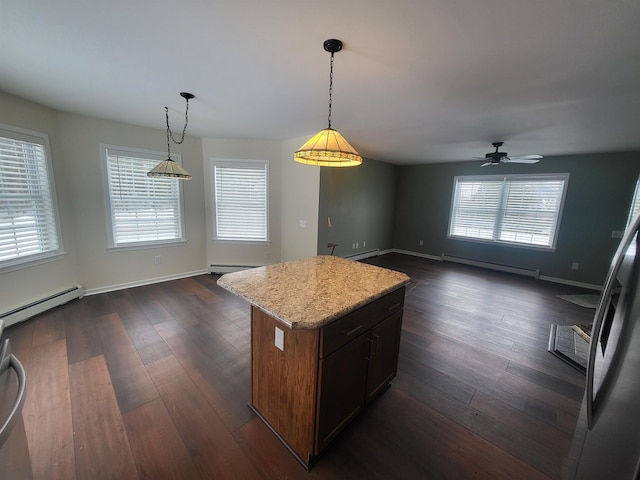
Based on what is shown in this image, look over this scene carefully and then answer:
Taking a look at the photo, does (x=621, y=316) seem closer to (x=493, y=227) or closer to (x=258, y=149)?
(x=258, y=149)

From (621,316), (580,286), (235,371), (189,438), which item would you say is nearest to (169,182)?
(235,371)

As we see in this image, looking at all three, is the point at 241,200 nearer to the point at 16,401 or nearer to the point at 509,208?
the point at 16,401

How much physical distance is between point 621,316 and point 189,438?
7.07 feet

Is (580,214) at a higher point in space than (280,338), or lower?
higher

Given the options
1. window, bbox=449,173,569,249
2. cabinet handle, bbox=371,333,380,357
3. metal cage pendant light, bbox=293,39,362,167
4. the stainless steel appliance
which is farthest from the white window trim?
window, bbox=449,173,569,249

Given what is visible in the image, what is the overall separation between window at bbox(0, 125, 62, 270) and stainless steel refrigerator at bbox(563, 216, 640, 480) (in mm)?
4620

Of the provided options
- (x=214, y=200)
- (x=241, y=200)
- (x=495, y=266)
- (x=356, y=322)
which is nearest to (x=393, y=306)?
(x=356, y=322)

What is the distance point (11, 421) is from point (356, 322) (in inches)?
51.6

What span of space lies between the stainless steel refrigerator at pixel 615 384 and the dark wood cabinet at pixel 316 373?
3.09 feet

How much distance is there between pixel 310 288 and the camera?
5.15 feet

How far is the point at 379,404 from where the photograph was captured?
1869mm

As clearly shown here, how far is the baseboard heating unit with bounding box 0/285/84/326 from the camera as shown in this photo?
2.72 m

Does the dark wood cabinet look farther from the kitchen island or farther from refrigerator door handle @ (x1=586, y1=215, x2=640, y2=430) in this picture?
refrigerator door handle @ (x1=586, y1=215, x2=640, y2=430)

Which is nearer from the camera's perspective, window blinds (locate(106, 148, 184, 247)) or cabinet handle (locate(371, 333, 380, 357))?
cabinet handle (locate(371, 333, 380, 357))
